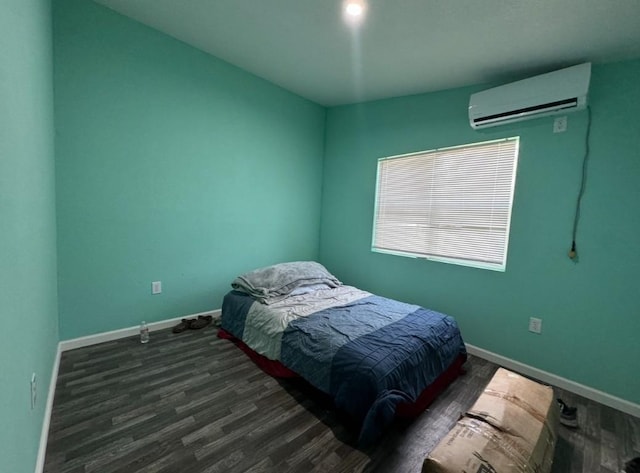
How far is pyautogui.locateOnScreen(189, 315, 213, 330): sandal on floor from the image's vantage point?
273 cm

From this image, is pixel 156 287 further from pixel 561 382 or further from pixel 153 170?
pixel 561 382

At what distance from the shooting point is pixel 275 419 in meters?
1.66

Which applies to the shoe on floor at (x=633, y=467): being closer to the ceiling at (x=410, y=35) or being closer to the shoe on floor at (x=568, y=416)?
the shoe on floor at (x=568, y=416)

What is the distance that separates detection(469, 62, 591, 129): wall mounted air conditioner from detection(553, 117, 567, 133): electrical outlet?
0.27ft

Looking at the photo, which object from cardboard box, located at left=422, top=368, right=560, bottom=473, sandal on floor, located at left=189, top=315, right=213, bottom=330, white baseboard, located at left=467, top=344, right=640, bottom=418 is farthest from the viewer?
sandal on floor, located at left=189, top=315, right=213, bottom=330

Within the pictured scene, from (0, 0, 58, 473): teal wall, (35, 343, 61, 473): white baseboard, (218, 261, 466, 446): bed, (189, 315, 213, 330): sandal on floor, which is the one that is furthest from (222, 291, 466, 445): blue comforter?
(0, 0, 58, 473): teal wall

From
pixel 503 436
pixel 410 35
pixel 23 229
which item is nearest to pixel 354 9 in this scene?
pixel 410 35

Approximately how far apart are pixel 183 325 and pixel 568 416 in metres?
3.15

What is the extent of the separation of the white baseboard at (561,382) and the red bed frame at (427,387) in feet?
1.35

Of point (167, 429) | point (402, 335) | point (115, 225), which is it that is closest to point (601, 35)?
point (402, 335)

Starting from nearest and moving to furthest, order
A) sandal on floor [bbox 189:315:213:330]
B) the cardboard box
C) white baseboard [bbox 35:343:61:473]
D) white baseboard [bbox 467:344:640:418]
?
the cardboard box < white baseboard [bbox 35:343:61:473] < white baseboard [bbox 467:344:640:418] < sandal on floor [bbox 189:315:213:330]

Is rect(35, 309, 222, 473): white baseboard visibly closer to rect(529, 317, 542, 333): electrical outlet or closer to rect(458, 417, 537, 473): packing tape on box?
rect(458, 417, 537, 473): packing tape on box

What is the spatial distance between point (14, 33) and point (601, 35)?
10.4 ft

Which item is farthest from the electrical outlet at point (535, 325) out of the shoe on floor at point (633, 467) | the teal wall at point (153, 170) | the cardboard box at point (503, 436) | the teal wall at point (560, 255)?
the teal wall at point (153, 170)
